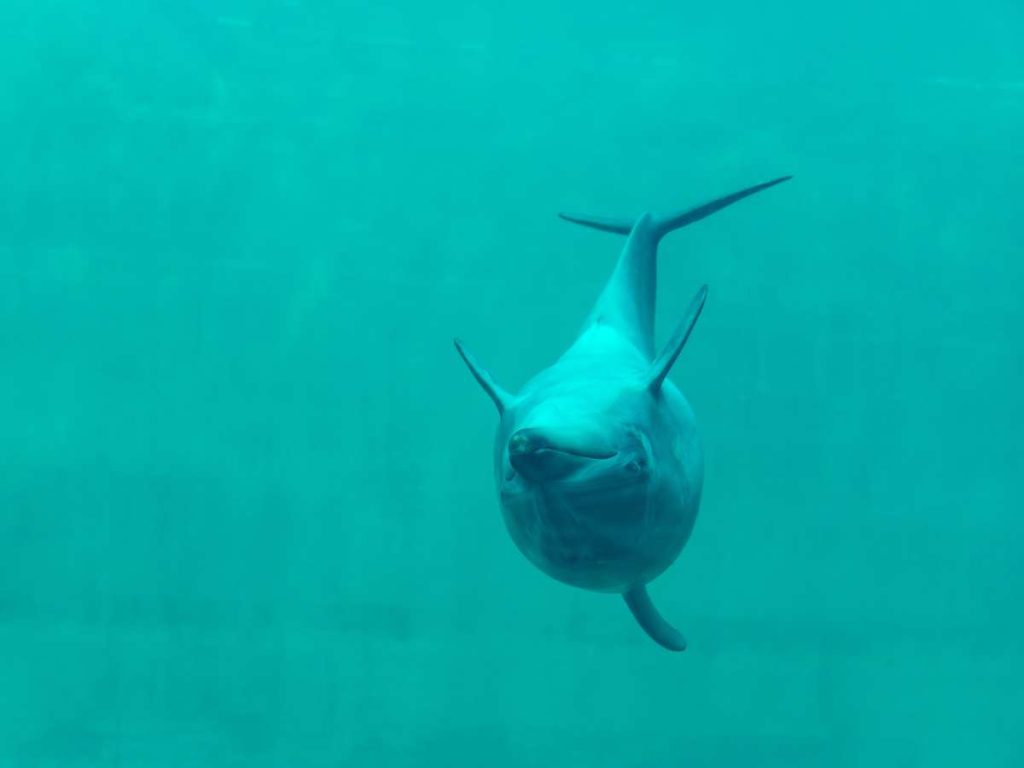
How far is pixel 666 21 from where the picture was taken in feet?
32.9

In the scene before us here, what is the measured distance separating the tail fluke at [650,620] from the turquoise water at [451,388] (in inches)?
217

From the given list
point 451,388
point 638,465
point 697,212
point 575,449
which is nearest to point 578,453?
point 575,449

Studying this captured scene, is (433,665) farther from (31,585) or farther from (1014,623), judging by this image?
(1014,623)

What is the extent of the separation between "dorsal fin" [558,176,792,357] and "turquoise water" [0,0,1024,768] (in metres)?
4.23

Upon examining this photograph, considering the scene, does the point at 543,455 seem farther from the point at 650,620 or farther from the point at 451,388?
the point at 451,388

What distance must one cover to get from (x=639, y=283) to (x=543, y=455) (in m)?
2.15

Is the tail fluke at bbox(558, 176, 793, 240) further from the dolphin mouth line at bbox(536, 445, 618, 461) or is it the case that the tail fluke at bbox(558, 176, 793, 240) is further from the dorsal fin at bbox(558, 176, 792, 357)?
the dolphin mouth line at bbox(536, 445, 618, 461)

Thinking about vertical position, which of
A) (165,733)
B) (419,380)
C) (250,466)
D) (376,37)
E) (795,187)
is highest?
(376,37)

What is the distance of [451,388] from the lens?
9.09 meters

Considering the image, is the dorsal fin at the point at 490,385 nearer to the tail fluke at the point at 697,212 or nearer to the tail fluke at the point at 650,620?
the tail fluke at the point at 650,620

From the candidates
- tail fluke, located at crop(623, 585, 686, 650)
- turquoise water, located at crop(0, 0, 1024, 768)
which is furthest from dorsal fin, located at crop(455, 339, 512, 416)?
turquoise water, located at crop(0, 0, 1024, 768)

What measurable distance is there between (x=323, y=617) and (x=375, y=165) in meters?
4.03

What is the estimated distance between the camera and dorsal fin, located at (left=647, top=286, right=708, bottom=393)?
8.21 ft

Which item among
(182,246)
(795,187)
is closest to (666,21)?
(795,187)
